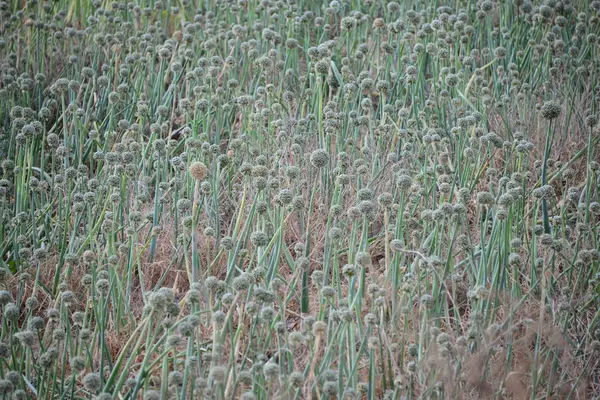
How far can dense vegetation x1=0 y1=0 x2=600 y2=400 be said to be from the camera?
2320mm

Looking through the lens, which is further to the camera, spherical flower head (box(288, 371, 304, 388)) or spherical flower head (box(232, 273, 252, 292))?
spherical flower head (box(232, 273, 252, 292))

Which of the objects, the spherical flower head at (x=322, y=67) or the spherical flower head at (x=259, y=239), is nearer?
the spherical flower head at (x=259, y=239)

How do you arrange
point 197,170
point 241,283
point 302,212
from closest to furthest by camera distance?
point 241,283, point 197,170, point 302,212

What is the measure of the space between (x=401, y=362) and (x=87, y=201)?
1297 mm

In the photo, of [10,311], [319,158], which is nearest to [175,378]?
[10,311]

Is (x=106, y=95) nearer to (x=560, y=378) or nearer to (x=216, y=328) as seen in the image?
(x=216, y=328)

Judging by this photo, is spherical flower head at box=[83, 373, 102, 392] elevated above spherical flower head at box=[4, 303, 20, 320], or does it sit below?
below

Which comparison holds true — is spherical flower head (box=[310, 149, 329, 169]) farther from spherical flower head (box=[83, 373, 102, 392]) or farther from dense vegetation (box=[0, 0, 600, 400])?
spherical flower head (box=[83, 373, 102, 392])

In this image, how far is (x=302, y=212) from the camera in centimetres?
332

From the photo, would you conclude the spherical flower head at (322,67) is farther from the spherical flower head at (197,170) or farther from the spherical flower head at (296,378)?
the spherical flower head at (296,378)

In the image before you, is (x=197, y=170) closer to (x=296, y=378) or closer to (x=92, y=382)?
(x=92, y=382)

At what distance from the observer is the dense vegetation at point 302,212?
2.32 metres

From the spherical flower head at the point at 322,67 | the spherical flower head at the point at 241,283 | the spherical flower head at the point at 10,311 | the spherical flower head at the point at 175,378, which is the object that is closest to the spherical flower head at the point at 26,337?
the spherical flower head at the point at 10,311

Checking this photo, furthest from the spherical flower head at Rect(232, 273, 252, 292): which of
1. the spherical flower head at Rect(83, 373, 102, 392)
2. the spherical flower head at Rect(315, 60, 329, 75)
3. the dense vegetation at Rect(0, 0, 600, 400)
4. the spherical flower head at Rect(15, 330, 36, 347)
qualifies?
the spherical flower head at Rect(315, 60, 329, 75)
